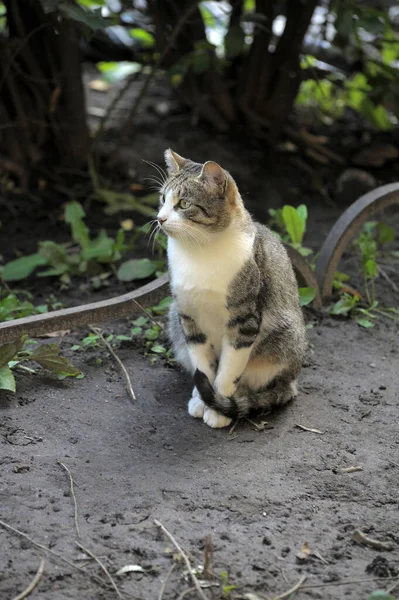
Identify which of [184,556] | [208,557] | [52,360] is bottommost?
[52,360]

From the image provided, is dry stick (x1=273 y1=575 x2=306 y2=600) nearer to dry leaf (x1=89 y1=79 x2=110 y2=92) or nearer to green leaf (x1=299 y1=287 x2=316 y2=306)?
green leaf (x1=299 y1=287 x2=316 y2=306)

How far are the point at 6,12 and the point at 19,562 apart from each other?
→ 385cm

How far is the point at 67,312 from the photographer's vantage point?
340cm

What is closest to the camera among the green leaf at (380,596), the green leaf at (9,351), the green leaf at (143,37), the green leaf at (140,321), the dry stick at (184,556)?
the green leaf at (380,596)

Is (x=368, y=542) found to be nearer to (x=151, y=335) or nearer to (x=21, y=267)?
(x=151, y=335)

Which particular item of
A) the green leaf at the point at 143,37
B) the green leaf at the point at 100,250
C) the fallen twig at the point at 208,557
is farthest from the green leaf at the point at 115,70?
the fallen twig at the point at 208,557

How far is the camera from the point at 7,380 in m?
3.15

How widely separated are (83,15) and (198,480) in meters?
2.31

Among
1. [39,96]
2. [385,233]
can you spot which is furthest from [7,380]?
[39,96]

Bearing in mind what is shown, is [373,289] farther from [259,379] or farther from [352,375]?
[259,379]

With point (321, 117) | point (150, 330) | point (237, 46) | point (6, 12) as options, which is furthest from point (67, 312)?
point (321, 117)

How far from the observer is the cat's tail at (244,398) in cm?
309

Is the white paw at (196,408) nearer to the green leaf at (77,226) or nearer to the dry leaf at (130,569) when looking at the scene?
the dry leaf at (130,569)

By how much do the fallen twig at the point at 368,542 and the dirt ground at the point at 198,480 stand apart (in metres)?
0.01
